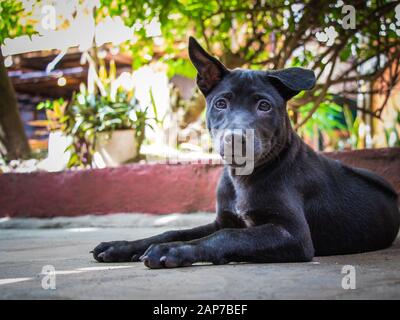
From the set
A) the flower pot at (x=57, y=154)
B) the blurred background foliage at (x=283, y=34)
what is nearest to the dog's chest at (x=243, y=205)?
the blurred background foliage at (x=283, y=34)

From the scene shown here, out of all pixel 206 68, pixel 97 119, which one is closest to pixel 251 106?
pixel 206 68

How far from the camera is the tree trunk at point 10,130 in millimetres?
8078

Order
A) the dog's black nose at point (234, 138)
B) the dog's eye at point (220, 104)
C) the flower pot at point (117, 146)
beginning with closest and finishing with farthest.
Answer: the dog's black nose at point (234, 138) < the dog's eye at point (220, 104) < the flower pot at point (117, 146)

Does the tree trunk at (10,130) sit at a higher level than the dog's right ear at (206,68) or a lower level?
lower

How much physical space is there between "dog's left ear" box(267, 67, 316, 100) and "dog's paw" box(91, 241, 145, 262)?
138 centimetres

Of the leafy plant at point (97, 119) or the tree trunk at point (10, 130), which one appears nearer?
the leafy plant at point (97, 119)

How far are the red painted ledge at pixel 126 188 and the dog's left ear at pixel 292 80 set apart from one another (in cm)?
247

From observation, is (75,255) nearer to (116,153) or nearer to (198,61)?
(198,61)

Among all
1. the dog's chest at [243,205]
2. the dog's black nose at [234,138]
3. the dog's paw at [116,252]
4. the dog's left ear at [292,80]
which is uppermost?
the dog's left ear at [292,80]

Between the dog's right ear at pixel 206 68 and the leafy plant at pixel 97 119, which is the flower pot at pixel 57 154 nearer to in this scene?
the leafy plant at pixel 97 119

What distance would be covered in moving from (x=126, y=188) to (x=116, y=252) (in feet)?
10.0

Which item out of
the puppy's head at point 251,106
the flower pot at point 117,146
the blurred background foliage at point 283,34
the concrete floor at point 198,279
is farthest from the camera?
the flower pot at point 117,146

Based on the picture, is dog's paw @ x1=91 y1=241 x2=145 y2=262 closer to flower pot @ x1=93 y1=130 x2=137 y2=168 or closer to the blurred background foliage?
the blurred background foliage
